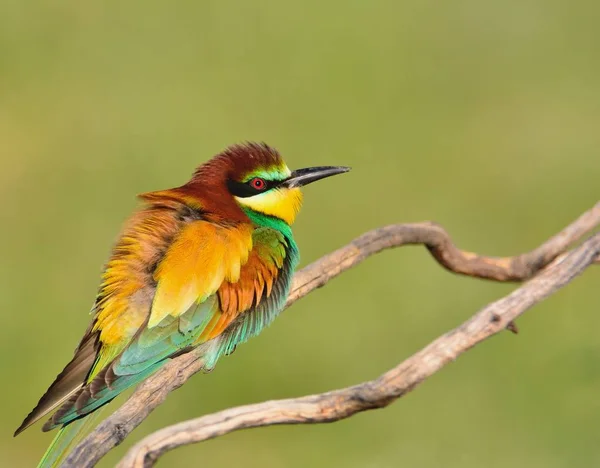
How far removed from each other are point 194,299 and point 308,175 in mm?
441

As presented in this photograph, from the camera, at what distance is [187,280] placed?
6.77 ft

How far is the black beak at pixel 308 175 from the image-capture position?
2.37m

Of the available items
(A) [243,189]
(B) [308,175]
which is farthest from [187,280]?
(B) [308,175]

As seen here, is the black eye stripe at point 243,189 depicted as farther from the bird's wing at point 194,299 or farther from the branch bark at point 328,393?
the branch bark at point 328,393

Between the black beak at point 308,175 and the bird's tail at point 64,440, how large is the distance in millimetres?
652

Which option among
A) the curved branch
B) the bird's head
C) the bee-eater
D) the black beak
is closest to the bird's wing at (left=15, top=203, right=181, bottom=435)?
the bee-eater

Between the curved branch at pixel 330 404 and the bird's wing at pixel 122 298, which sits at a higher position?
the bird's wing at pixel 122 298

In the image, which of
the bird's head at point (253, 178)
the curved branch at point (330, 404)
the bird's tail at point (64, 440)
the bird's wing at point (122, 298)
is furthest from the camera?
the bird's head at point (253, 178)

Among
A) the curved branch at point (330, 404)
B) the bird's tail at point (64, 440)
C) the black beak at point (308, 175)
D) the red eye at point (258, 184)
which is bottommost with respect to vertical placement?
the curved branch at point (330, 404)

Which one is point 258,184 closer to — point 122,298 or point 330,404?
point 122,298

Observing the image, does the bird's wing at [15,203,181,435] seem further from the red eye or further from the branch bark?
the red eye

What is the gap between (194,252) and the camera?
82.2 inches

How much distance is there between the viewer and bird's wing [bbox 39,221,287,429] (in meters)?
1.96

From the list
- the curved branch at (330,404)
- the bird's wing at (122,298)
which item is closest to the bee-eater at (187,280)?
the bird's wing at (122,298)
